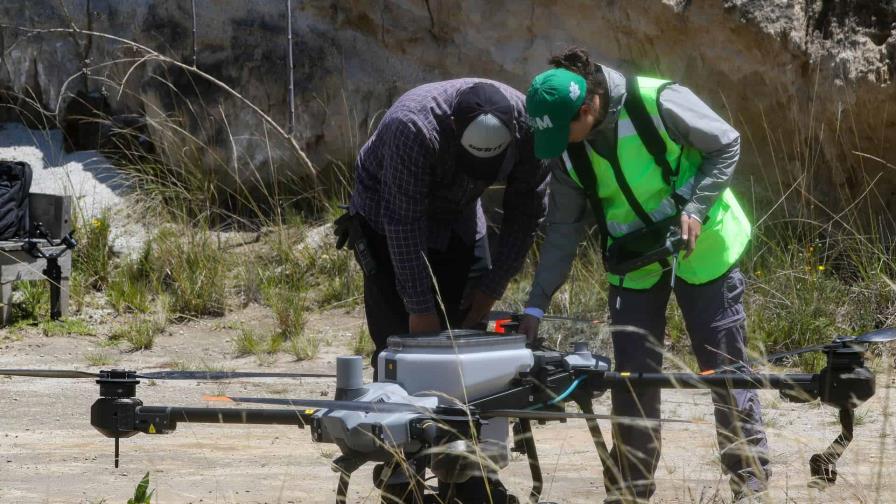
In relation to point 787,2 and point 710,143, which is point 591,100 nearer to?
point 710,143

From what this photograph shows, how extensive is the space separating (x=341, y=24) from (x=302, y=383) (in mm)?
3305

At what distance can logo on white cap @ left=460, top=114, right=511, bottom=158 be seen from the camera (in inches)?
126

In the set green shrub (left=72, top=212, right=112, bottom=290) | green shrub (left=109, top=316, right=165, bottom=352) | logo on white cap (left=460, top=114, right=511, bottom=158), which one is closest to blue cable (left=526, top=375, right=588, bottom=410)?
logo on white cap (left=460, top=114, right=511, bottom=158)

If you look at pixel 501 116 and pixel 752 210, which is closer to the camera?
pixel 501 116

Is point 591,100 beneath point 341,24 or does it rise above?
beneath

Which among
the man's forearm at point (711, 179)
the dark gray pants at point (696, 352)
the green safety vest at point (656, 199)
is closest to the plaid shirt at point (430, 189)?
the green safety vest at point (656, 199)

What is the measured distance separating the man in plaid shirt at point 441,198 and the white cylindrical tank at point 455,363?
450 mm

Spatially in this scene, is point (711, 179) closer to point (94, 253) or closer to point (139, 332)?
point (139, 332)

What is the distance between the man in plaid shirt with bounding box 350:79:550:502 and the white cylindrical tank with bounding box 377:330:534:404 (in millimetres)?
450

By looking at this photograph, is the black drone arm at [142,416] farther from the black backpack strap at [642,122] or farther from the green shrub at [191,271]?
the green shrub at [191,271]

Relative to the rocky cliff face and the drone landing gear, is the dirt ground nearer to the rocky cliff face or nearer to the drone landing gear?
Answer: the drone landing gear

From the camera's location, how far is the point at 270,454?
15.1ft

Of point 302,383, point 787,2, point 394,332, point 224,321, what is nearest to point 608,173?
point 394,332

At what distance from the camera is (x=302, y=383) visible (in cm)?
593
